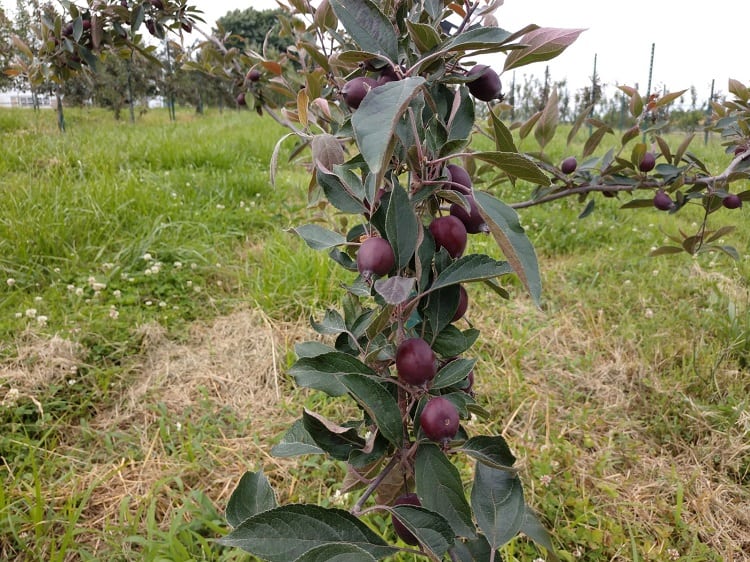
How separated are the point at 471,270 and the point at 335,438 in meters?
0.21

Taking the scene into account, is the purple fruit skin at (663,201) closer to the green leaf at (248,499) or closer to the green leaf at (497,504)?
the green leaf at (497,504)

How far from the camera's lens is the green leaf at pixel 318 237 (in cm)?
58

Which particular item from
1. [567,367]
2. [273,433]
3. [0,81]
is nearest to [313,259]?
[273,433]

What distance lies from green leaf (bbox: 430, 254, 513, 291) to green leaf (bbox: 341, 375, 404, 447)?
4.3 inches

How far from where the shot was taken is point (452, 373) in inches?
20.6

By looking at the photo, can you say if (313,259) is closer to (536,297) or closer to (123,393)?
(123,393)

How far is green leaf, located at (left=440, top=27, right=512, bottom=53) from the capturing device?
0.41 metres

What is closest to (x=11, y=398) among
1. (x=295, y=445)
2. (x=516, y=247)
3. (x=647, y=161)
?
(x=295, y=445)

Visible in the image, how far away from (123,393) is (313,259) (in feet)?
3.31

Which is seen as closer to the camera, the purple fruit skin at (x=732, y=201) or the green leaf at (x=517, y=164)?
the green leaf at (x=517, y=164)

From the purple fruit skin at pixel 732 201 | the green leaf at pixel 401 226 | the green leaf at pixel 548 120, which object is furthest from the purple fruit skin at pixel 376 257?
the purple fruit skin at pixel 732 201

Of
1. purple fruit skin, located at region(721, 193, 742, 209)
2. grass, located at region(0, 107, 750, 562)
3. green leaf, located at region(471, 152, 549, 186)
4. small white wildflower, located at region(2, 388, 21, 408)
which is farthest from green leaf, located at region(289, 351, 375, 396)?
small white wildflower, located at region(2, 388, 21, 408)

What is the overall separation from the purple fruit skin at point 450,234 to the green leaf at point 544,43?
6.3 inches

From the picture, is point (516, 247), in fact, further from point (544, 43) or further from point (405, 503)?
point (405, 503)
